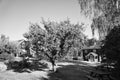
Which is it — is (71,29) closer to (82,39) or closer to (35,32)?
(82,39)

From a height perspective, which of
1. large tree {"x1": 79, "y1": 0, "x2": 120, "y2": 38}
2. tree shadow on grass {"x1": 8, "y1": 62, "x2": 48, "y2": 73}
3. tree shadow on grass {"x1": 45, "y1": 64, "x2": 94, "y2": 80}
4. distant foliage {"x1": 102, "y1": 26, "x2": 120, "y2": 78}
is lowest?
tree shadow on grass {"x1": 45, "y1": 64, "x2": 94, "y2": 80}

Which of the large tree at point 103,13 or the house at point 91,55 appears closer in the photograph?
the large tree at point 103,13

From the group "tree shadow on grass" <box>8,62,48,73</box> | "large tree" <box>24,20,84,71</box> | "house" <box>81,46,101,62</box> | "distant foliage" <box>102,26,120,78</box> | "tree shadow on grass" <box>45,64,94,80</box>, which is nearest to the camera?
"distant foliage" <box>102,26,120,78</box>

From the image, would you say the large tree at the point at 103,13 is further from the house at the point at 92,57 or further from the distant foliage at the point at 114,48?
the house at the point at 92,57

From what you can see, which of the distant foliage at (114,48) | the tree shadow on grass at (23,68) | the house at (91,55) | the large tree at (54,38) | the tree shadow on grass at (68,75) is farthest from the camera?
the house at (91,55)

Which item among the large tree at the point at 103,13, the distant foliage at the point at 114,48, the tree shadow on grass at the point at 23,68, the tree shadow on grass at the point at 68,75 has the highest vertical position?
the large tree at the point at 103,13

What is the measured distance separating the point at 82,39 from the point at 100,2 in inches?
308

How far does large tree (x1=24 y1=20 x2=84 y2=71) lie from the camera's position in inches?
545

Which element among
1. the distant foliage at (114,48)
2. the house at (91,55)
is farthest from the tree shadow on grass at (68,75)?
the house at (91,55)

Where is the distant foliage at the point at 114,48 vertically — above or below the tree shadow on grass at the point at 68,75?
above

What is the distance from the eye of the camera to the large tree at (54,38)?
45.4 ft

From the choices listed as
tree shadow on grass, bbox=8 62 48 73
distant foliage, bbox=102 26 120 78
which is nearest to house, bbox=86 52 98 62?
tree shadow on grass, bbox=8 62 48 73

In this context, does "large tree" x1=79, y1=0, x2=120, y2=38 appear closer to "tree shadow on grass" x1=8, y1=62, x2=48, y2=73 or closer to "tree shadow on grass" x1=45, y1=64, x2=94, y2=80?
"tree shadow on grass" x1=45, y1=64, x2=94, y2=80

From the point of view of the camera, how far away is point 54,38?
45.8 feet
